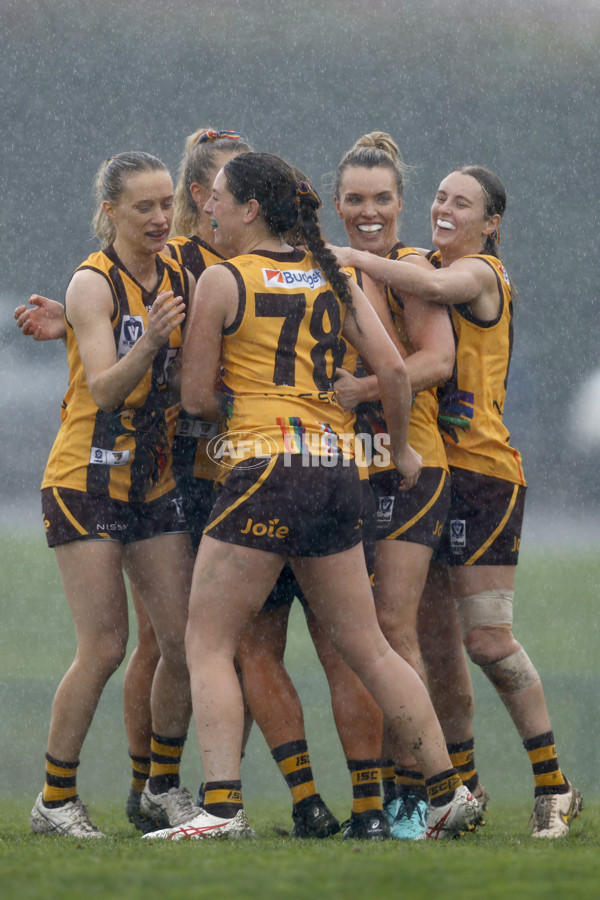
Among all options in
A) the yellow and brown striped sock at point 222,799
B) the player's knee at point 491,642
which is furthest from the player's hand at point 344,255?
the yellow and brown striped sock at point 222,799

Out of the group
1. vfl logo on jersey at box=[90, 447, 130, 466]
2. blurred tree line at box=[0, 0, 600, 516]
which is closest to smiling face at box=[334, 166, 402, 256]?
vfl logo on jersey at box=[90, 447, 130, 466]

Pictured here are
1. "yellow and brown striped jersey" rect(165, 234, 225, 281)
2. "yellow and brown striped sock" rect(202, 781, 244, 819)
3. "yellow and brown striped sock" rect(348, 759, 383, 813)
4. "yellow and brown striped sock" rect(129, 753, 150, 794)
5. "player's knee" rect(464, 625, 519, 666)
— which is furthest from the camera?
"yellow and brown striped sock" rect(129, 753, 150, 794)

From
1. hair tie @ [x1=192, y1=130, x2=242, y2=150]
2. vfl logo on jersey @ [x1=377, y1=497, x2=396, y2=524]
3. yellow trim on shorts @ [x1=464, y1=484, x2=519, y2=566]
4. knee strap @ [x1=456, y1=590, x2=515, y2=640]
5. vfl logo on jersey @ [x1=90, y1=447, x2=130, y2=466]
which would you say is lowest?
knee strap @ [x1=456, y1=590, x2=515, y2=640]

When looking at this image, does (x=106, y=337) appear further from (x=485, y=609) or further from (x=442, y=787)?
(x=442, y=787)

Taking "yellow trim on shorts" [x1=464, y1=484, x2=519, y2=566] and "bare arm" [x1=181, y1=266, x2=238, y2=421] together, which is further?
"yellow trim on shorts" [x1=464, y1=484, x2=519, y2=566]

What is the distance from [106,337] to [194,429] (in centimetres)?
50

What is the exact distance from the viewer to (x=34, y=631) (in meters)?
12.0

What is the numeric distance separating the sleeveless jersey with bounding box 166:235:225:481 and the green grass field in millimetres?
1198

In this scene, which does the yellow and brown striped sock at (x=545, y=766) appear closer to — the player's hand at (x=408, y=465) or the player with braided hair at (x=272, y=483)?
the player with braided hair at (x=272, y=483)

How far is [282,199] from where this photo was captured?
11.4ft

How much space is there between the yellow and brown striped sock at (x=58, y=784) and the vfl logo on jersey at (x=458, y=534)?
1.44 meters

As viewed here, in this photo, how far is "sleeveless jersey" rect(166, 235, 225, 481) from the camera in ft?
12.9

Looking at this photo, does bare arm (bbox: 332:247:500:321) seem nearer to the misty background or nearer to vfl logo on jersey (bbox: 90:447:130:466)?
vfl logo on jersey (bbox: 90:447:130:466)

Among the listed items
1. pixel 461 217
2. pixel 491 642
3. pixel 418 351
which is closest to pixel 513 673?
pixel 491 642
